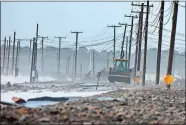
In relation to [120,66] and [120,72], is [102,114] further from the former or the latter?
[120,66]

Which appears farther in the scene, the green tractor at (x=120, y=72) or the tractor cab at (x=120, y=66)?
the tractor cab at (x=120, y=66)

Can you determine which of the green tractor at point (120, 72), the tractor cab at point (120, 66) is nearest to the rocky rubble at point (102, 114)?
the green tractor at point (120, 72)

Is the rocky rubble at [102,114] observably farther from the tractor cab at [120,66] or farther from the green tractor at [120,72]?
the tractor cab at [120,66]

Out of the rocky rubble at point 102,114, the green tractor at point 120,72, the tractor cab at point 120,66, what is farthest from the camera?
the tractor cab at point 120,66

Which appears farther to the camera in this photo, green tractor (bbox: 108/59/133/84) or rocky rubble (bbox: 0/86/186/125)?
green tractor (bbox: 108/59/133/84)

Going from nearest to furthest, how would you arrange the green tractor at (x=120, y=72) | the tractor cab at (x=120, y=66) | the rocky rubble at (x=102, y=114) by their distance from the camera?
the rocky rubble at (x=102, y=114) → the green tractor at (x=120, y=72) → the tractor cab at (x=120, y=66)

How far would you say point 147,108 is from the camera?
53.4 feet

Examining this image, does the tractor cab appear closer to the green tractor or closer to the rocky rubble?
the green tractor

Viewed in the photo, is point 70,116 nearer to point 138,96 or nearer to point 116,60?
point 138,96

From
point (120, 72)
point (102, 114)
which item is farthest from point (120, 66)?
point (102, 114)

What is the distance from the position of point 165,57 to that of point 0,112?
146 meters

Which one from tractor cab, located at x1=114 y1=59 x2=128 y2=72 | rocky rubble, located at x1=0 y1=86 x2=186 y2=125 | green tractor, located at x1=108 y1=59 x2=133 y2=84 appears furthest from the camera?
tractor cab, located at x1=114 y1=59 x2=128 y2=72

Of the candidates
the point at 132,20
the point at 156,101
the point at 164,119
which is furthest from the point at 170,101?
the point at 132,20

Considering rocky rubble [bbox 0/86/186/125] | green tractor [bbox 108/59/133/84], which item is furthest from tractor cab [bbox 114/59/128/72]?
rocky rubble [bbox 0/86/186/125]
